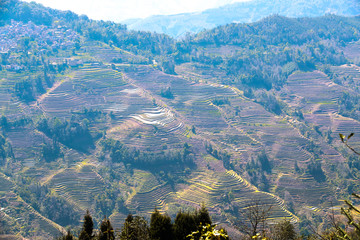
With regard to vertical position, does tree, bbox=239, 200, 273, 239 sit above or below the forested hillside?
above

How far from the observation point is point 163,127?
64750mm

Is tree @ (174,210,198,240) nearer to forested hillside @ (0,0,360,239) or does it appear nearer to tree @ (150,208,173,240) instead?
tree @ (150,208,173,240)

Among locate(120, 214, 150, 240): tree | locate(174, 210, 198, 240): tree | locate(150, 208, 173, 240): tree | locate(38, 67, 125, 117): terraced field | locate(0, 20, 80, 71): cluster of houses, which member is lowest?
locate(38, 67, 125, 117): terraced field

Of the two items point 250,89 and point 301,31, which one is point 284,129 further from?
point 301,31

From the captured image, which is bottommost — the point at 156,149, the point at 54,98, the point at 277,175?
the point at 277,175

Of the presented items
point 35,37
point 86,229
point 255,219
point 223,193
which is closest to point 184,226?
point 255,219

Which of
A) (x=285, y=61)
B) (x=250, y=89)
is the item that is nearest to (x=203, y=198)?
(x=250, y=89)

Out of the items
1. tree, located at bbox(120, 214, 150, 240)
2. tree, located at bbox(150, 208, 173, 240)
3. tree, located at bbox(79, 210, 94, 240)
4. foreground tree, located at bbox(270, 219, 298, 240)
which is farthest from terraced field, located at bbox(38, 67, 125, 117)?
tree, located at bbox(120, 214, 150, 240)

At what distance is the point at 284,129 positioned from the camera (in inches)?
2601

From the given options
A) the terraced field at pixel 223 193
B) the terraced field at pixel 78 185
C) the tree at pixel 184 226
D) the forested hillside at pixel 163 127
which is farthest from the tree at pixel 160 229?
the terraced field at pixel 78 185

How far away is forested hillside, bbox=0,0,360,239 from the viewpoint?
49312mm

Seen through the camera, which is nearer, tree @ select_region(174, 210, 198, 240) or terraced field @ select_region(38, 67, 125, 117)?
tree @ select_region(174, 210, 198, 240)

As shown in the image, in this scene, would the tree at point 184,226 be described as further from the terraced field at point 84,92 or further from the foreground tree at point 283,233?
the terraced field at point 84,92

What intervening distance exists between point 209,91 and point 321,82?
28.8 metres
